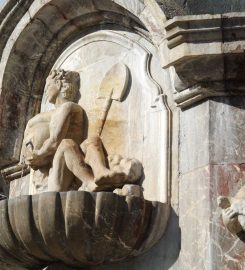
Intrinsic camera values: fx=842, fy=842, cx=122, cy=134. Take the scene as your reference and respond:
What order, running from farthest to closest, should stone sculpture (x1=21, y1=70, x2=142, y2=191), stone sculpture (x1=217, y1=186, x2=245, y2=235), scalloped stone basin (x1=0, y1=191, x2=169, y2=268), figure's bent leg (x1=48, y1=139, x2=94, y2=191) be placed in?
1. figure's bent leg (x1=48, y1=139, x2=94, y2=191)
2. stone sculpture (x1=21, y1=70, x2=142, y2=191)
3. scalloped stone basin (x1=0, y1=191, x2=169, y2=268)
4. stone sculpture (x1=217, y1=186, x2=245, y2=235)

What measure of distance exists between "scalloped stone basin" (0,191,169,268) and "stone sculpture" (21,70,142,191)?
55 centimetres

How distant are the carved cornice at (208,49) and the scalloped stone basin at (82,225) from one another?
1023 millimetres

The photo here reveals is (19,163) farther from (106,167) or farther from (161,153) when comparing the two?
(161,153)

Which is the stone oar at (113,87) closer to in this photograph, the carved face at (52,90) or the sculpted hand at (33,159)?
the carved face at (52,90)

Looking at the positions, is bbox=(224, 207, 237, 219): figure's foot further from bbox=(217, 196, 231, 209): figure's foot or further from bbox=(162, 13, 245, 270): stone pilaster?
bbox=(162, 13, 245, 270): stone pilaster

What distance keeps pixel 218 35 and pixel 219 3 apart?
528 mm

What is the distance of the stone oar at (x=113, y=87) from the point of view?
722 centimetres

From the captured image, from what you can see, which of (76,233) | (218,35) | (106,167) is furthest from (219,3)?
(76,233)

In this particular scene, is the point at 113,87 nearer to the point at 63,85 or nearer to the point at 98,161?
the point at 63,85

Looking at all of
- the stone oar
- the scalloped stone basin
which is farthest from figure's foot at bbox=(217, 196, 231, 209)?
the stone oar

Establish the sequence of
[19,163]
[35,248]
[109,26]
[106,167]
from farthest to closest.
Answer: [19,163] → [109,26] → [106,167] → [35,248]

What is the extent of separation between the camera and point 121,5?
698cm

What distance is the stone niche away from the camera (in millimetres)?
6148

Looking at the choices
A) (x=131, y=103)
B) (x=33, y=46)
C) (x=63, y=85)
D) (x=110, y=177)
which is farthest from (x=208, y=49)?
(x=33, y=46)
